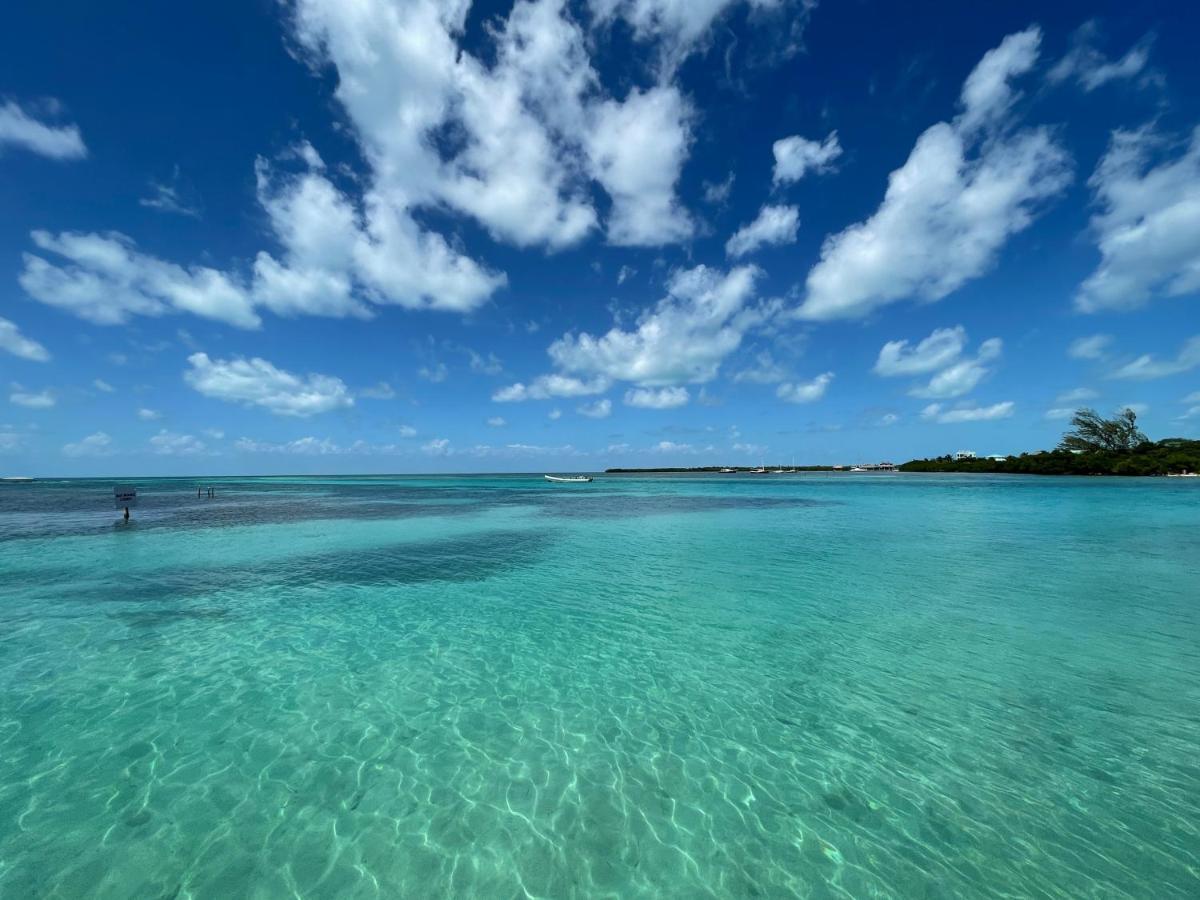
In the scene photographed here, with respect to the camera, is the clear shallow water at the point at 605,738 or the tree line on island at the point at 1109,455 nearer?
the clear shallow water at the point at 605,738

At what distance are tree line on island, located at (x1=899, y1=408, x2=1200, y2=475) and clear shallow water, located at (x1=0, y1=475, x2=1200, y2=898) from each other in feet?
402

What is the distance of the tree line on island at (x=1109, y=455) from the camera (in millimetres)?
94500

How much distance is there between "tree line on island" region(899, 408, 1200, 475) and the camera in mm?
94500

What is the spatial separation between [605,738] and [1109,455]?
14591cm

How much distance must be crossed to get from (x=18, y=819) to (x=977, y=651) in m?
12.5

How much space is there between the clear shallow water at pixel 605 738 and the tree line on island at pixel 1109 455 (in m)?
122

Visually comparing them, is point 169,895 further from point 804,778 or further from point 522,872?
point 804,778

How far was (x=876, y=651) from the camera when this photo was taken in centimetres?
841

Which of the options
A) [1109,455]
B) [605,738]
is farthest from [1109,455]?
[605,738]

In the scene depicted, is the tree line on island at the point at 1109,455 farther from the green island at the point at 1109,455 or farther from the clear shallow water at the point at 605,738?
the clear shallow water at the point at 605,738

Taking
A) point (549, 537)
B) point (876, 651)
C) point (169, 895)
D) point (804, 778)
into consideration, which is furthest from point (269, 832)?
point (549, 537)

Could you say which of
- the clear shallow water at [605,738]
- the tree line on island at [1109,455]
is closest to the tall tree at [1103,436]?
the tree line on island at [1109,455]

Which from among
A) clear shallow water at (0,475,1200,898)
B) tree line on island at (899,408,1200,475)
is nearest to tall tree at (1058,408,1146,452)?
tree line on island at (899,408,1200,475)

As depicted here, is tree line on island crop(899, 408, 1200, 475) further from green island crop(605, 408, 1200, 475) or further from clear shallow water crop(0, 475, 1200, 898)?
clear shallow water crop(0, 475, 1200, 898)
